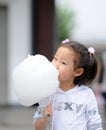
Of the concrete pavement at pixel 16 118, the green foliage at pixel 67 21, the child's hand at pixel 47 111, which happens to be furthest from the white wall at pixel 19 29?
the green foliage at pixel 67 21

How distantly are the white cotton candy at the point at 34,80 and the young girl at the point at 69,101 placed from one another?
0.15 meters

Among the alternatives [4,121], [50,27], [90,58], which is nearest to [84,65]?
[90,58]

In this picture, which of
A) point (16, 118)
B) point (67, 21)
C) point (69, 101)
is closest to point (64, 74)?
point (69, 101)

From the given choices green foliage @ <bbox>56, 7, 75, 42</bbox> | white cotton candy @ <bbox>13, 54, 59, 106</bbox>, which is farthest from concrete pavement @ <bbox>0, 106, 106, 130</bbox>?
green foliage @ <bbox>56, 7, 75, 42</bbox>

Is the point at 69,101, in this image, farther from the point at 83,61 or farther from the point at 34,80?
the point at 34,80

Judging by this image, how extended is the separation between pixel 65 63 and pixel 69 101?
26 centimetres

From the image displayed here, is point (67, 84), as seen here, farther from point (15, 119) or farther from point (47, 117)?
point (15, 119)

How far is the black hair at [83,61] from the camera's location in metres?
3.84

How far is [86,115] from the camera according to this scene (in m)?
3.81

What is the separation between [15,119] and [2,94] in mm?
3089

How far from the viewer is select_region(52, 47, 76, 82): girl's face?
12.2ft

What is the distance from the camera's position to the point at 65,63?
3.76m

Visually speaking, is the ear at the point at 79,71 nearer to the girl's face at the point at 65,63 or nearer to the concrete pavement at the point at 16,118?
the girl's face at the point at 65,63

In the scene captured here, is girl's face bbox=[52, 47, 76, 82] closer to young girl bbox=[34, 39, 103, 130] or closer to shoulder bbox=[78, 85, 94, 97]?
young girl bbox=[34, 39, 103, 130]
